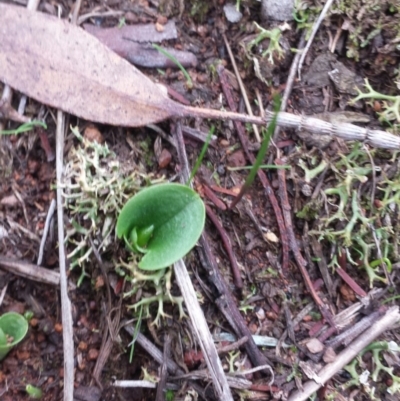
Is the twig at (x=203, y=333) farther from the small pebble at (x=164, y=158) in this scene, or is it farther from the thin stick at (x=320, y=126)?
the thin stick at (x=320, y=126)

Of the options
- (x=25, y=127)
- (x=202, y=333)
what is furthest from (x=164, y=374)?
(x=25, y=127)

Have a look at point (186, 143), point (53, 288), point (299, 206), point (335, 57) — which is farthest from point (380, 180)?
point (53, 288)

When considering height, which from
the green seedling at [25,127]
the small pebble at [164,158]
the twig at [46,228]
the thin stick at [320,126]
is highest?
the thin stick at [320,126]

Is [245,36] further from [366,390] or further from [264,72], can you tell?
[366,390]

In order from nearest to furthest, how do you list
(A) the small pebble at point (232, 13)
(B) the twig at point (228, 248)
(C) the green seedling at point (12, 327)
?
(C) the green seedling at point (12, 327), (B) the twig at point (228, 248), (A) the small pebble at point (232, 13)

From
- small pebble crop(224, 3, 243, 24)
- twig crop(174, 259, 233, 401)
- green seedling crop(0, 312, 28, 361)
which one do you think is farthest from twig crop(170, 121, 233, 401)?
small pebble crop(224, 3, 243, 24)

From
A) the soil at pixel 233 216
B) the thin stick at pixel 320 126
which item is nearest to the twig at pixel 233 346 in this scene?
the soil at pixel 233 216
